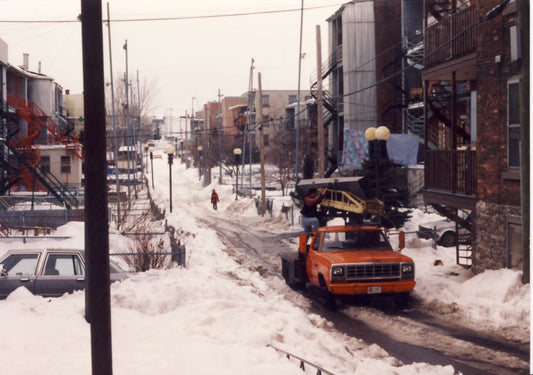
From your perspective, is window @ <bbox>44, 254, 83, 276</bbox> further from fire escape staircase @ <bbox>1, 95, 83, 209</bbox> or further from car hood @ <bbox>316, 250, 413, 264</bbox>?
fire escape staircase @ <bbox>1, 95, 83, 209</bbox>

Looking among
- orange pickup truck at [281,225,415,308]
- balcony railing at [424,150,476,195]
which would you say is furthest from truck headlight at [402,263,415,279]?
balcony railing at [424,150,476,195]

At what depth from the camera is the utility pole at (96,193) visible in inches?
226

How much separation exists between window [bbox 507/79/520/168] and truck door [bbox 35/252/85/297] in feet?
33.9

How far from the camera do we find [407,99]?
41094mm

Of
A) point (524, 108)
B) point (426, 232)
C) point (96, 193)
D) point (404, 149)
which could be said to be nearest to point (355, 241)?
point (524, 108)

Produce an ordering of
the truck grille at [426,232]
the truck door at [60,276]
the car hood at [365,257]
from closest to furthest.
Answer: the truck door at [60,276] < the car hood at [365,257] < the truck grille at [426,232]

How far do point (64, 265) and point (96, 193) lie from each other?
8.25m

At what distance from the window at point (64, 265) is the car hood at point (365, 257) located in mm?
5665

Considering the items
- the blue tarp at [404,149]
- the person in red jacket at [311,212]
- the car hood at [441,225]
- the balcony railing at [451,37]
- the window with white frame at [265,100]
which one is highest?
the window with white frame at [265,100]

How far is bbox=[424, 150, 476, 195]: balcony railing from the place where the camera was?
16.8m

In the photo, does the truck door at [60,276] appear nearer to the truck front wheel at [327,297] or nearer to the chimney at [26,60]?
the truck front wheel at [327,297]

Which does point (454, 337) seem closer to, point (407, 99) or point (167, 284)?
point (167, 284)

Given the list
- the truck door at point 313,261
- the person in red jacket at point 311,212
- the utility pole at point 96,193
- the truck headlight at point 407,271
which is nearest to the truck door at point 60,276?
the truck door at point 313,261

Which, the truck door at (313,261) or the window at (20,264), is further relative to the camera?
the truck door at (313,261)
